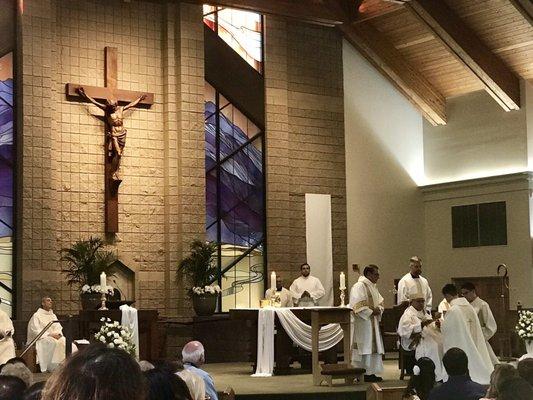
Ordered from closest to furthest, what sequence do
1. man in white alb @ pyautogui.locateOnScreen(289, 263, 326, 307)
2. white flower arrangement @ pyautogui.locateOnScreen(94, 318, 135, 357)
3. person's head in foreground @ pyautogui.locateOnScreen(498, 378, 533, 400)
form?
person's head in foreground @ pyautogui.locateOnScreen(498, 378, 533, 400)
white flower arrangement @ pyautogui.locateOnScreen(94, 318, 135, 357)
man in white alb @ pyautogui.locateOnScreen(289, 263, 326, 307)

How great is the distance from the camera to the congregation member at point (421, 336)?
10555 mm

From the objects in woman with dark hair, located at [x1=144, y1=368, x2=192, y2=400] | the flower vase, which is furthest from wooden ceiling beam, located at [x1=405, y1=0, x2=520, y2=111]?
woman with dark hair, located at [x1=144, y1=368, x2=192, y2=400]

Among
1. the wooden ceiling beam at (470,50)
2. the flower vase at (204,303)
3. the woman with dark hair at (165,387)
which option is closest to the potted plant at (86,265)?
the flower vase at (204,303)

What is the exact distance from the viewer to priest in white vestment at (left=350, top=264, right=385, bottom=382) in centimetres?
1115

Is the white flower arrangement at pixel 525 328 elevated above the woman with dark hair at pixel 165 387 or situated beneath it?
situated beneath

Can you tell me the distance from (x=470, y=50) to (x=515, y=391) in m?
12.1

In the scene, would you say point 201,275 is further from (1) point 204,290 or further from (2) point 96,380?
(2) point 96,380

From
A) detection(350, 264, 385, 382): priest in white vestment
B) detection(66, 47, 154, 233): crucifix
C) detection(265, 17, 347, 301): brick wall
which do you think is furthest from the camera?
detection(265, 17, 347, 301): brick wall

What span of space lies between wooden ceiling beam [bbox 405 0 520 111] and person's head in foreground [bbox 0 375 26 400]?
40.6 ft

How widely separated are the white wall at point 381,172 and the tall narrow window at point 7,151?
5.87m

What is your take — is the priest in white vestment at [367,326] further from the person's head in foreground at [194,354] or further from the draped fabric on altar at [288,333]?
the person's head in foreground at [194,354]

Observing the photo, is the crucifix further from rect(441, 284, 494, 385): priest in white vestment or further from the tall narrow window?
rect(441, 284, 494, 385): priest in white vestment

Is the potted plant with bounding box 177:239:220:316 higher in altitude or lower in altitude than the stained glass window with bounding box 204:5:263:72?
lower

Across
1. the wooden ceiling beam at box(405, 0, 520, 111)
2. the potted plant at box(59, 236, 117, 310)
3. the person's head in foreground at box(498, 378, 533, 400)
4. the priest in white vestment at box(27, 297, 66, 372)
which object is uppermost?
the wooden ceiling beam at box(405, 0, 520, 111)
